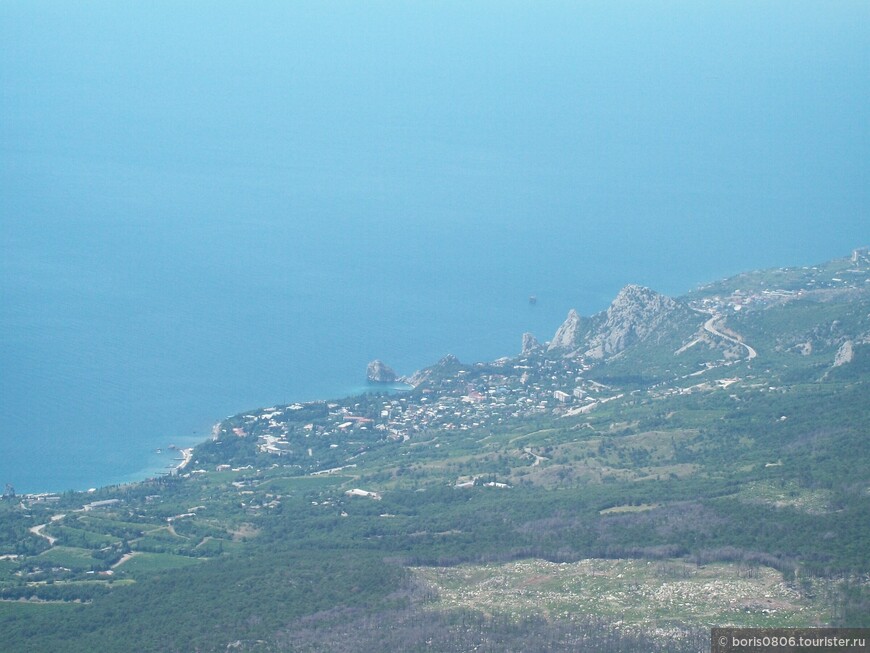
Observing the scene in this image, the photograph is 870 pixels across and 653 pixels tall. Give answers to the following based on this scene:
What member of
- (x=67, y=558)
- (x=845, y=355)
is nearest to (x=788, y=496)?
(x=67, y=558)

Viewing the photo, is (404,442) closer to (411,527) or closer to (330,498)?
(330,498)

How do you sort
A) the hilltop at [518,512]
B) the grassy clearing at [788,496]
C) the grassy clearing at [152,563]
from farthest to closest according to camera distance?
1. the grassy clearing at [152,563]
2. the grassy clearing at [788,496]
3. the hilltop at [518,512]

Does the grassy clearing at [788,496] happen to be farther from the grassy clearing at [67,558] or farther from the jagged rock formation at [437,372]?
the jagged rock formation at [437,372]

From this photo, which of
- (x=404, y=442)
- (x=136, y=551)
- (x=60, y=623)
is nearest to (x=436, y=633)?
(x=60, y=623)

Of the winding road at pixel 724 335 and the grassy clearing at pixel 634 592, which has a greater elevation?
the winding road at pixel 724 335

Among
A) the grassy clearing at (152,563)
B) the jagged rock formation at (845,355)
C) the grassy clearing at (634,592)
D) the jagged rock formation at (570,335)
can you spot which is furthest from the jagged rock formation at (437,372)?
the grassy clearing at (634,592)

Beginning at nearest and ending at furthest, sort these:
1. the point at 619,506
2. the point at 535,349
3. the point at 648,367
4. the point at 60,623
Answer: the point at 60,623 → the point at 619,506 → the point at 648,367 → the point at 535,349
